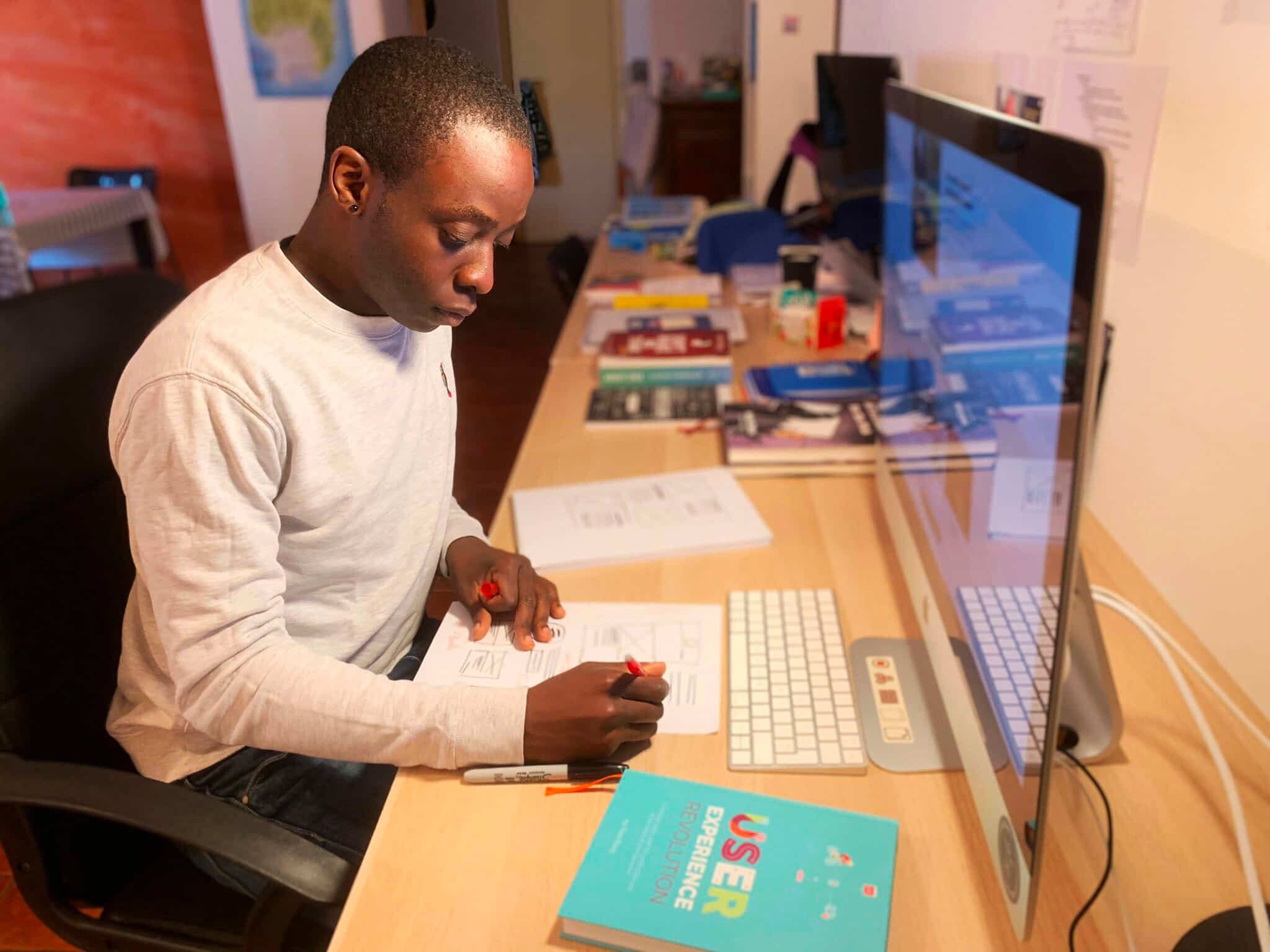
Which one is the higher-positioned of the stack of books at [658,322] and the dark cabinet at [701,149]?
the dark cabinet at [701,149]

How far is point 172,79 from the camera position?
13.6 feet

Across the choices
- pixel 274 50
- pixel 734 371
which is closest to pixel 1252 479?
pixel 734 371

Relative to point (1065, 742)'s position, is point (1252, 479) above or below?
above

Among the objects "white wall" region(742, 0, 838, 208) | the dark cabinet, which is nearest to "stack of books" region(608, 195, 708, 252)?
the dark cabinet

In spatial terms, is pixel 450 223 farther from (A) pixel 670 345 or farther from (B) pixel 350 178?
(A) pixel 670 345

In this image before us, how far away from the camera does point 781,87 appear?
3.92 meters

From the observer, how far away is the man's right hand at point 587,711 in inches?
31.3

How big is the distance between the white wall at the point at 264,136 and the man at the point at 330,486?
2.99 meters

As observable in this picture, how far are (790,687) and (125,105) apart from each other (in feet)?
14.4

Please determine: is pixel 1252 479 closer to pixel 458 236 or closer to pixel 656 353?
pixel 458 236

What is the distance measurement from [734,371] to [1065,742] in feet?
3.49

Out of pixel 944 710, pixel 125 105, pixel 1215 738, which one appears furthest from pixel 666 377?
pixel 125 105

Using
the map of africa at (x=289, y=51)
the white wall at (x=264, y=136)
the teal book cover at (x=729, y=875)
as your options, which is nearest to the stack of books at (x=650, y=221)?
the map of africa at (x=289, y=51)

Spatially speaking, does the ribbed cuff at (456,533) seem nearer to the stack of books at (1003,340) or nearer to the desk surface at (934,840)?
the desk surface at (934,840)
